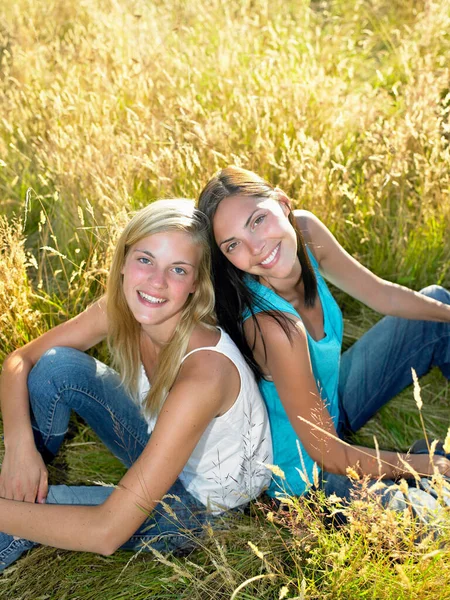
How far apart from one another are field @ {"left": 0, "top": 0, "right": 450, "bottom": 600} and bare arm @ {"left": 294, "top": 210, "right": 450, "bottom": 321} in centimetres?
37

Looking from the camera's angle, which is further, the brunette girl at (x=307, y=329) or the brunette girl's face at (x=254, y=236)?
the brunette girl's face at (x=254, y=236)

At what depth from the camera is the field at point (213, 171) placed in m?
1.88

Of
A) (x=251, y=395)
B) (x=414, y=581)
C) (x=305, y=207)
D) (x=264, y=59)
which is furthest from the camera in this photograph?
(x=264, y=59)

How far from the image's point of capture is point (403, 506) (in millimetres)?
2158

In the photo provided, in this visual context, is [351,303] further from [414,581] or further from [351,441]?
[414,581]

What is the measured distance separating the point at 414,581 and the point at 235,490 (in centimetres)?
59

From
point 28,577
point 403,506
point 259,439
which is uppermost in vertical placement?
point 259,439

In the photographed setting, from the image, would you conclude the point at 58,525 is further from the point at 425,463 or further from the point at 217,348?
the point at 425,463

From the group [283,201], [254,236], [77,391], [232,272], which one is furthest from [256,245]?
[77,391]

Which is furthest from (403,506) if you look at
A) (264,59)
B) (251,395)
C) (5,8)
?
(5,8)

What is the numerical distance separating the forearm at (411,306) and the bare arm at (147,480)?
0.95 m

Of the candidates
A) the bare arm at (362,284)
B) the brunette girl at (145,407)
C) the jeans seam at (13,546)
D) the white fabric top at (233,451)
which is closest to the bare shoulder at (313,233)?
the bare arm at (362,284)

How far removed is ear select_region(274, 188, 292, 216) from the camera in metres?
2.35

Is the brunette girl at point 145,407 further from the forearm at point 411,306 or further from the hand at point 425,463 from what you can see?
the forearm at point 411,306
